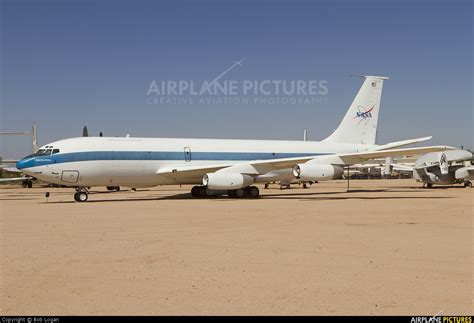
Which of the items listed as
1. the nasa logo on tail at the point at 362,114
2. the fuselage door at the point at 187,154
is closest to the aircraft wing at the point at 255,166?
the fuselage door at the point at 187,154

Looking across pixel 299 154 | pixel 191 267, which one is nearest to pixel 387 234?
pixel 191 267

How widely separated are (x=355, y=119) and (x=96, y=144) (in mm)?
18373

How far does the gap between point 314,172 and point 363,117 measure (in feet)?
31.7

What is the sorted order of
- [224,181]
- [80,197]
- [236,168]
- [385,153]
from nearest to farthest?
1. [80,197]
2. [224,181]
3. [236,168]
4. [385,153]

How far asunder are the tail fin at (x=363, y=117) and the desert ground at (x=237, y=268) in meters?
21.6

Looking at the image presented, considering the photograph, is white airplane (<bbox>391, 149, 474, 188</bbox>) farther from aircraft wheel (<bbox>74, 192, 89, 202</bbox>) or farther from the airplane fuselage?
aircraft wheel (<bbox>74, 192, 89, 202</bbox>)

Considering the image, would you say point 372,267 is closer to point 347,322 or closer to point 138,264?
point 347,322

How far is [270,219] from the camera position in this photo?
54.5 ft

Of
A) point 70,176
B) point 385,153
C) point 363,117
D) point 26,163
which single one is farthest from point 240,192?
point 363,117

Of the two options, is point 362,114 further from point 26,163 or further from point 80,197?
point 26,163

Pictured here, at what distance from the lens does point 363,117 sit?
37.0 meters

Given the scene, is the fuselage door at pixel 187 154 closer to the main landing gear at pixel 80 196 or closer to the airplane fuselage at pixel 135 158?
the airplane fuselage at pixel 135 158

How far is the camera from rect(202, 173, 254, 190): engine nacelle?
2770 centimetres

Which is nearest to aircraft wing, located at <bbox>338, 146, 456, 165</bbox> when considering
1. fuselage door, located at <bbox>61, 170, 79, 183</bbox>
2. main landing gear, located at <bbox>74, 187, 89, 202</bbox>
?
main landing gear, located at <bbox>74, 187, 89, 202</bbox>
